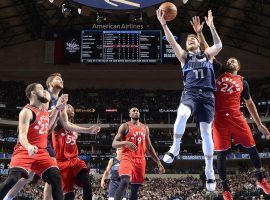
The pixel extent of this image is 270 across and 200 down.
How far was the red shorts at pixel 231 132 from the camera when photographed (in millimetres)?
6672

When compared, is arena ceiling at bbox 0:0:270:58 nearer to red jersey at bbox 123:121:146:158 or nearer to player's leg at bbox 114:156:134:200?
red jersey at bbox 123:121:146:158

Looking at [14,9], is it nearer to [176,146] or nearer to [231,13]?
[231,13]

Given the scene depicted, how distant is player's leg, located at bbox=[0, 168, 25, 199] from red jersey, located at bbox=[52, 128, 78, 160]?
134cm

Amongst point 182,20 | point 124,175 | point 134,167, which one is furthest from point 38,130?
point 182,20

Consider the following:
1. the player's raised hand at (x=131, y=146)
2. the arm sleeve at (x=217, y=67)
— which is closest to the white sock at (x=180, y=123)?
the arm sleeve at (x=217, y=67)

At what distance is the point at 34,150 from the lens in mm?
5145

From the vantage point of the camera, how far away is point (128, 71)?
35.6m

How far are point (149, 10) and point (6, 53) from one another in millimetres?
27768

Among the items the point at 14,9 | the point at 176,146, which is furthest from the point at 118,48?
the point at 176,146

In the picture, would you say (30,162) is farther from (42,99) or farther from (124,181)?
(124,181)

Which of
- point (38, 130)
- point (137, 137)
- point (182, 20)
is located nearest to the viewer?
point (38, 130)

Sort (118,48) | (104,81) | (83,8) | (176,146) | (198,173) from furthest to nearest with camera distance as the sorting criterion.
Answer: (104,81), (198,173), (118,48), (83,8), (176,146)

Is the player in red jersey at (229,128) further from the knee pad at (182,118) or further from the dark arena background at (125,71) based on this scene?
the dark arena background at (125,71)

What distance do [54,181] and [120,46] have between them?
21025 mm
